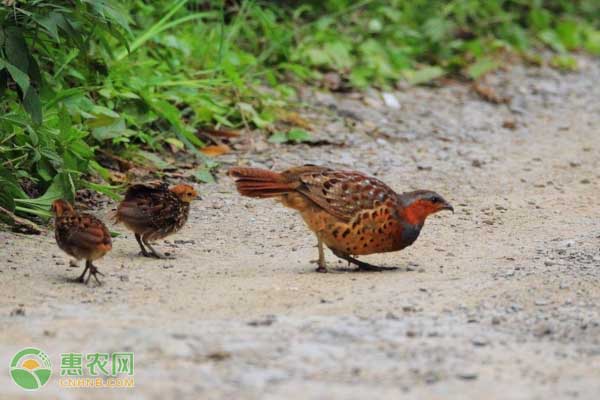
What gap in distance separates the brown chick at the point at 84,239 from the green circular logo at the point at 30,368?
1.45m

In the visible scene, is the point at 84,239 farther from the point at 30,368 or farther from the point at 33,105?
the point at 30,368

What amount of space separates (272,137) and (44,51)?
2591 millimetres

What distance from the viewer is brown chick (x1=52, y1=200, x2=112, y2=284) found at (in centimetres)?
629

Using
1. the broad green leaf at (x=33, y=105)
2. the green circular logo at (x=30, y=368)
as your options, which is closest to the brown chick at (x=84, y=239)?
the broad green leaf at (x=33, y=105)

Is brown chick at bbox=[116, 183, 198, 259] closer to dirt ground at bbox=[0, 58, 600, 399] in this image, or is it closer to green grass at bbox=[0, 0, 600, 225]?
dirt ground at bbox=[0, 58, 600, 399]

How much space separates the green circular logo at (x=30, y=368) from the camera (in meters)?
4.47

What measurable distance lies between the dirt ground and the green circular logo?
43 millimetres

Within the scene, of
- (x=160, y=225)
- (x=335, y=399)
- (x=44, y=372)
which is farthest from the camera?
(x=160, y=225)

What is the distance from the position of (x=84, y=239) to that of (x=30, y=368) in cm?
173

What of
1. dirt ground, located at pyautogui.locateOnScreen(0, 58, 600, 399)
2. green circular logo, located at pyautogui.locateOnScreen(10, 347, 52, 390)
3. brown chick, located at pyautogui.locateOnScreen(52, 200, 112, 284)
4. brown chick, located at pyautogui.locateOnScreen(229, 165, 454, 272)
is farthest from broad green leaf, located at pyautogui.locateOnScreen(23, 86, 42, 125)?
green circular logo, located at pyautogui.locateOnScreen(10, 347, 52, 390)

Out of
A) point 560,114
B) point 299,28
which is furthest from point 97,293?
point 560,114

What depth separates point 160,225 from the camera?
23.4 feet

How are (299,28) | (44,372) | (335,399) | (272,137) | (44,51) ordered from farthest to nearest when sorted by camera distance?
(299,28) → (272,137) → (44,51) → (44,372) → (335,399)

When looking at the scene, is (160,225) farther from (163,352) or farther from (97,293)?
(163,352)
